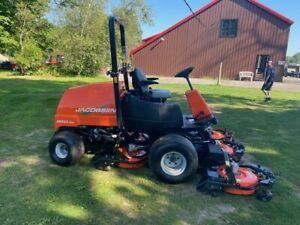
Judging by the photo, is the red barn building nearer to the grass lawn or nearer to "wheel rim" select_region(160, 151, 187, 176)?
the grass lawn

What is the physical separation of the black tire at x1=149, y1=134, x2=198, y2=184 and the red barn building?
70.6 ft

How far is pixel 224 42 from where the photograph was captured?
85.9 feet

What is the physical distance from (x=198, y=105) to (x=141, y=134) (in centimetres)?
97

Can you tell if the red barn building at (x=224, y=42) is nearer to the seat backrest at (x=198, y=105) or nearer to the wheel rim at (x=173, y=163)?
the seat backrest at (x=198, y=105)

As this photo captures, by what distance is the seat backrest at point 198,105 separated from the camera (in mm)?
4613

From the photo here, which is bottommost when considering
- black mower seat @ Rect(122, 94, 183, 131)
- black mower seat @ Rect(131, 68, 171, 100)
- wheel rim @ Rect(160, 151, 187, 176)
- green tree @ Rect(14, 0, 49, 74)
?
wheel rim @ Rect(160, 151, 187, 176)

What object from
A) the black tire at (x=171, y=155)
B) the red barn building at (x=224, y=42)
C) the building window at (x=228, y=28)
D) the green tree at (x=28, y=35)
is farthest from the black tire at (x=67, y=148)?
the building window at (x=228, y=28)

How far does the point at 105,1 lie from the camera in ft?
84.3

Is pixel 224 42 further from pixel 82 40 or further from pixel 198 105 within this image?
pixel 198 105

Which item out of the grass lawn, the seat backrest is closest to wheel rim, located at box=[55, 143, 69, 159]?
the grass lawn

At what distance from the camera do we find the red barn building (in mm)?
24938

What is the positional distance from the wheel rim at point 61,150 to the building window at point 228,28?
23.8 m

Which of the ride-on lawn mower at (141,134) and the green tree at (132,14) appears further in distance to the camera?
the green tree at (132,14)

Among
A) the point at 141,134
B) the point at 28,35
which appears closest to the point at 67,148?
the point at 141,134
